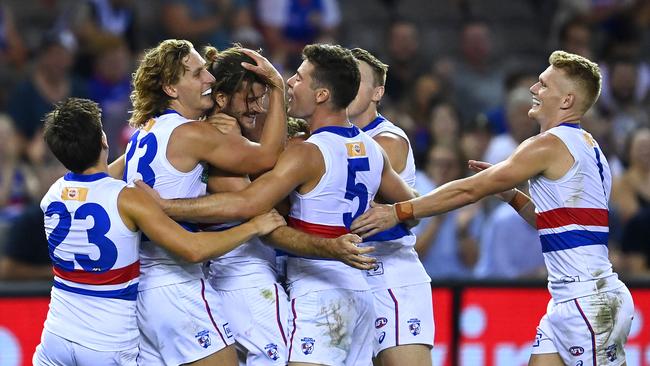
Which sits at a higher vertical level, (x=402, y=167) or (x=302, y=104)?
(x=302, y=104)

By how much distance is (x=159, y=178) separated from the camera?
6.73 meters

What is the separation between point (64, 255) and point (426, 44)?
9825 millimetres

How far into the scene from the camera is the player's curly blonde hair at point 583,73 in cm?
711

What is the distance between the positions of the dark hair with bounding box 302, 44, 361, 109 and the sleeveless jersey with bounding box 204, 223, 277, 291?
3.23ft

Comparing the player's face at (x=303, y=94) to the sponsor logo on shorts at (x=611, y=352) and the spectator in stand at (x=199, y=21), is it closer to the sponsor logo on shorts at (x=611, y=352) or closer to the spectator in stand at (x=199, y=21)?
the sponsor logo on shorts at (x=611, y=352)

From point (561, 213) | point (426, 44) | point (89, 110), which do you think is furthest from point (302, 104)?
point (426, 44)

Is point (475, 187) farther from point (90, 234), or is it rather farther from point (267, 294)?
point (90, 234)

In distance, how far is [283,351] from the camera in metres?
6.88

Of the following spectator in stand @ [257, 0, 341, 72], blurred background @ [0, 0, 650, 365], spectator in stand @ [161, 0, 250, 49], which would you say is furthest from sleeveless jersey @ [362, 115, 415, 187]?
spectator in stand @ [257, 0, 341, 72]

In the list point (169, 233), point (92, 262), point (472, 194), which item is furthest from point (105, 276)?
point (472, 194)

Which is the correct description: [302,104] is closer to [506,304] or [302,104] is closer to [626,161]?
[506,304]

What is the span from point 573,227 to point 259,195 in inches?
74.8

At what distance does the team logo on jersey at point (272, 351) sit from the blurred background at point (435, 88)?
11.1ft

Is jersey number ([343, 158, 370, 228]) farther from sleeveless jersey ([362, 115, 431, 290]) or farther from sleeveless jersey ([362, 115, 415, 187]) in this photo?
sleeveless jersey ([362, 115, 415, 187])
